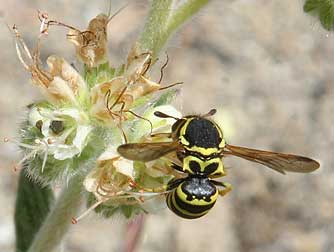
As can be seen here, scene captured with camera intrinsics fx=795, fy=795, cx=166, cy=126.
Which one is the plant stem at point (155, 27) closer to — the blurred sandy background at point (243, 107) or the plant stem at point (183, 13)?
the plant stem at point (183, 13)

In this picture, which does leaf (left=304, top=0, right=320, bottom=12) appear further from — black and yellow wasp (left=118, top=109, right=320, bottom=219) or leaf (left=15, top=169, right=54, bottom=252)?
leaf (left=15, top=169, right=54, bottom=252)

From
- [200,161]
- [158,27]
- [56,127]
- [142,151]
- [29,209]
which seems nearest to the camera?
[142,151]

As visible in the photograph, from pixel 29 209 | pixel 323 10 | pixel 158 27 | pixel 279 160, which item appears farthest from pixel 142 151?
pixel 29 209

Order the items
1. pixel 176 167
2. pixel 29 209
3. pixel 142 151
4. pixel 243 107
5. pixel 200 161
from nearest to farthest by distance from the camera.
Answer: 1. pixel 142 151
2. pixel 200 161
3. pixel 176 167
4. pixel 29 209
5. pixel 243 107

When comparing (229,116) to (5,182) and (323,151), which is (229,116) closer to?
(323,151)

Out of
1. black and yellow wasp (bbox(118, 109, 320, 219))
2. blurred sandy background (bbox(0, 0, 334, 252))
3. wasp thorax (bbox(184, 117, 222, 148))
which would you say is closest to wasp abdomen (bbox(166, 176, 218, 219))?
black and yellow wasp (bbox(118, 109, 320, 219))

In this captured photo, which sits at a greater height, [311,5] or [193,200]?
[311,5]

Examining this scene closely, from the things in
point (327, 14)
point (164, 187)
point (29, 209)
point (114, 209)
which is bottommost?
point (29, 209)

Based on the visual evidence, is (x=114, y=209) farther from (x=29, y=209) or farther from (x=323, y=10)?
(x=323, y=10)
